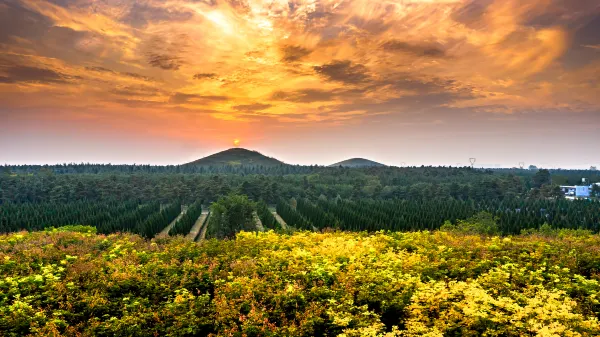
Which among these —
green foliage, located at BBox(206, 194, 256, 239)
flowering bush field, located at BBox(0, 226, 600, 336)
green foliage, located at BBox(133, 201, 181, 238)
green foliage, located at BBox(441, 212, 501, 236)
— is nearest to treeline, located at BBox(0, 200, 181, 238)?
green foliage, located at BBox(133, 201, 181, 238)

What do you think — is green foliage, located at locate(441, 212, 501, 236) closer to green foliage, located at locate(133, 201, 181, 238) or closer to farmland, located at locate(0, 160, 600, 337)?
farmland, located at locate(0, 160, 600, 337)

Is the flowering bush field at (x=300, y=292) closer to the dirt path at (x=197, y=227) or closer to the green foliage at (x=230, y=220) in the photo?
the green foliage at (x=230, y=220)

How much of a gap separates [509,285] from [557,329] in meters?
3.24

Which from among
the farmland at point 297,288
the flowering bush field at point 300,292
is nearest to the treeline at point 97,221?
the farmland at point 297,288

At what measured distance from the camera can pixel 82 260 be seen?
535 inches

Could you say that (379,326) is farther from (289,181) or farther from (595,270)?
(289,181)

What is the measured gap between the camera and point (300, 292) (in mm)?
10742

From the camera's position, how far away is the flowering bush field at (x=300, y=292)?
361 inches

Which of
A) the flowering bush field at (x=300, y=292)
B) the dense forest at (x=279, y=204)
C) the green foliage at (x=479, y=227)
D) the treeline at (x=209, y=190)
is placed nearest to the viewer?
the flowering bush field at (x=300, y=292)

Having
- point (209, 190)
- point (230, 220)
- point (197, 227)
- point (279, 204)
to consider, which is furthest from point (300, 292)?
point (209, 190)

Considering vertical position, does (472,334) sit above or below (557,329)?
below

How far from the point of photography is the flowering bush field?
9172 millimetres

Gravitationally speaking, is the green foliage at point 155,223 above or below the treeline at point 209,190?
below

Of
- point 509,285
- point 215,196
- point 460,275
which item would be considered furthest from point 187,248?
point 215,196
